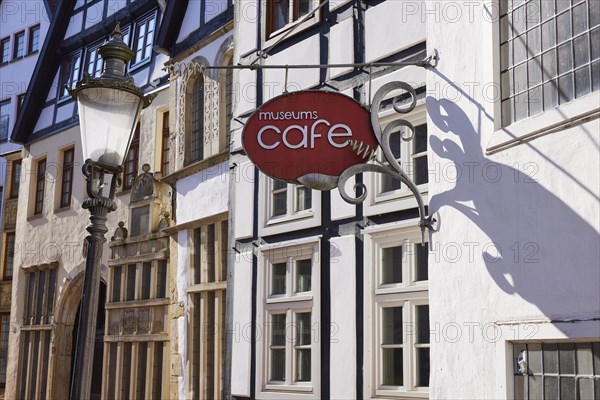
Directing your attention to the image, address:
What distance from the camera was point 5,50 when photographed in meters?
25.2

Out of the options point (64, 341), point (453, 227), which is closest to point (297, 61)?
point (453, 227)

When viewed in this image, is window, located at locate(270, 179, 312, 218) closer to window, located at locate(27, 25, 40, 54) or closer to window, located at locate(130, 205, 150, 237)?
window, located at locate(130, 205, 150, 237)

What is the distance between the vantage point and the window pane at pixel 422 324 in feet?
30.5

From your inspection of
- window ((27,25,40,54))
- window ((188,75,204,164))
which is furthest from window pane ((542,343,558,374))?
window ((27,25,40,54))

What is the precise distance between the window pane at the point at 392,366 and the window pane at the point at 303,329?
141 cm

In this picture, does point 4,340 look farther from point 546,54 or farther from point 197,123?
point 546,54

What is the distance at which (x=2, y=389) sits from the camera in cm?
2169

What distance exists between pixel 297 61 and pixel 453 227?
4552mm

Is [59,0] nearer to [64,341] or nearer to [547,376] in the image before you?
[64,341]

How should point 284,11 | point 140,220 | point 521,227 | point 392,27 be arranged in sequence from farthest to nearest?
1. point 140,220
2. point 284,11
3. point 392,27
4. point 521,227

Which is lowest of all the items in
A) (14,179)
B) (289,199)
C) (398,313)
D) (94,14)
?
(398,313)

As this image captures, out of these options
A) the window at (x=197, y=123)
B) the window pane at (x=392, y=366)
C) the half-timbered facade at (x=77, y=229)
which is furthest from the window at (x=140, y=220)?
the window pane at (x=392, y=366)

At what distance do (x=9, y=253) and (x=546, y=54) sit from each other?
61.1ft

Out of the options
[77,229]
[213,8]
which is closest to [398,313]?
[213,8]
